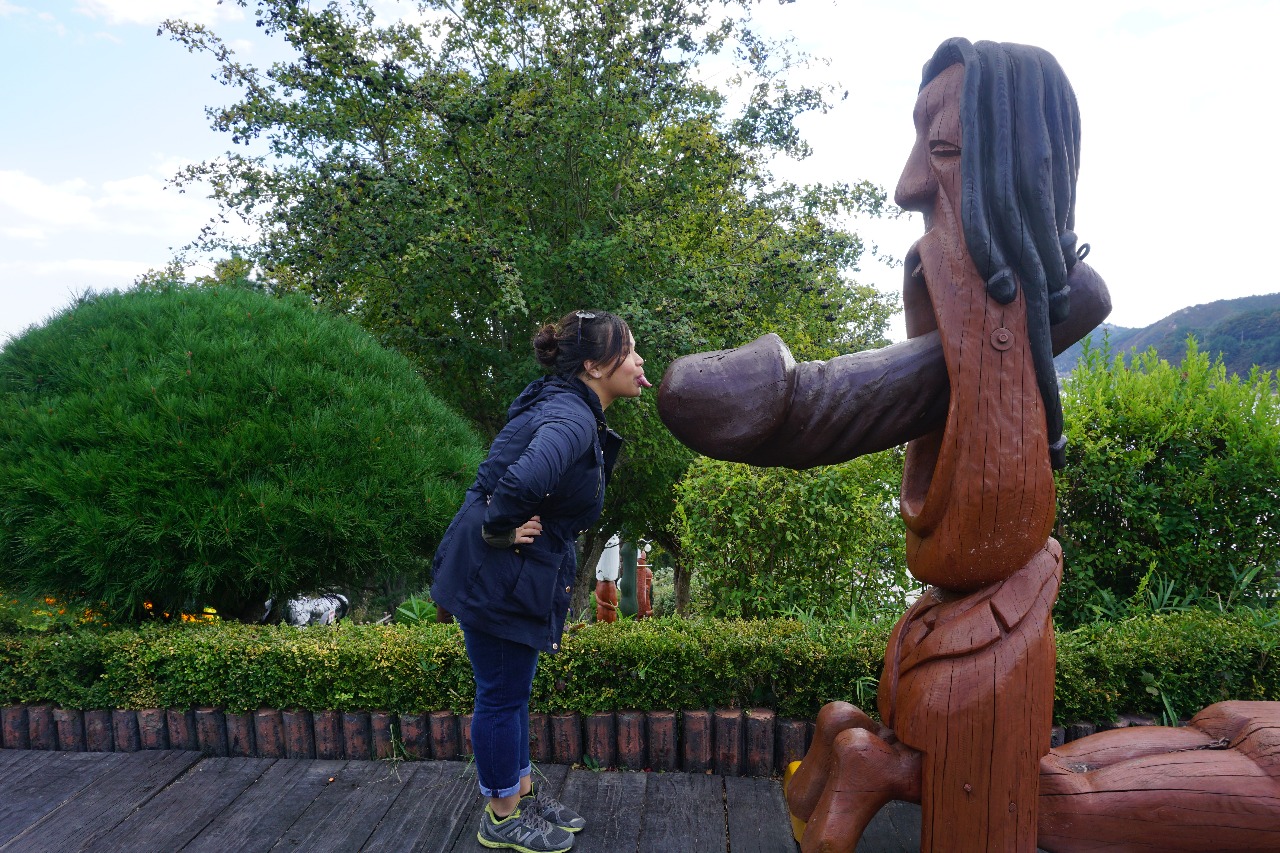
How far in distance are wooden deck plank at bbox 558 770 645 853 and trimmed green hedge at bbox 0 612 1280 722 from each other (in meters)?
0.26

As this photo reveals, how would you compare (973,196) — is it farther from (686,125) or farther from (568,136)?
(686,125)

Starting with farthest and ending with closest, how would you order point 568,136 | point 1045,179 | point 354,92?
point 354,92, point 568,136, point 1045,179

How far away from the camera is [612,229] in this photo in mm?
7922

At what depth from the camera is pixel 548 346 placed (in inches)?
102

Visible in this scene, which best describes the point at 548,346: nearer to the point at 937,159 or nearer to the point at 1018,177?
the point at 937,159

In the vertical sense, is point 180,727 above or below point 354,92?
below

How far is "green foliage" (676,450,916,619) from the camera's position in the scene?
4.11m

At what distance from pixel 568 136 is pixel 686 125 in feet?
5.27

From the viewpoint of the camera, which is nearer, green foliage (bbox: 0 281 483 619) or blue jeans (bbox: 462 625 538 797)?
blue jeans (bbox: 462 625 538 797)

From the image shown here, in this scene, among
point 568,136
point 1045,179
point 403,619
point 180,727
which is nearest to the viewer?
point 1045,179

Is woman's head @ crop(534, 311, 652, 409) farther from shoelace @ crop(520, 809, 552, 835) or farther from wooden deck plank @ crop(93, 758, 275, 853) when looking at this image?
wooden deck plank @ crop(93, 758, 275, 853)

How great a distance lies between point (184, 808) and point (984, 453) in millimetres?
2995


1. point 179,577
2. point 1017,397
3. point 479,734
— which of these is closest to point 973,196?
point 1017,397

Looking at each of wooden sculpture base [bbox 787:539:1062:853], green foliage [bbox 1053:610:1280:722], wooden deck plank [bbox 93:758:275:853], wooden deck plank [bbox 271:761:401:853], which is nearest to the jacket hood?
wooden sculpture base [bbox 787:539:1062:853]
